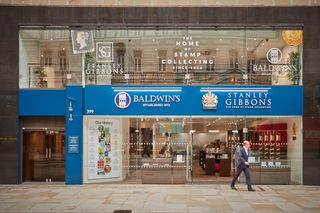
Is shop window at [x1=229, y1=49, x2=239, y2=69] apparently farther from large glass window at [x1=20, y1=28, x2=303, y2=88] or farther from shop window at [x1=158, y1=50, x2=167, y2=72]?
shop window at [x1=158, y1=50, x2=167, y2=72]

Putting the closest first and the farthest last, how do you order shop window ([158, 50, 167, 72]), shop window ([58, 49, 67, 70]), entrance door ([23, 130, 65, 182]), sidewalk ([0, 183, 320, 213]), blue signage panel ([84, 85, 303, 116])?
sidewalk ([0, 183, 320, 213]), blue signage panel ([84, 85, 303, 116]), shop window ([158, 50, 167, 72]), shop window ([58, 49, 67, 70]), entrance door ([23, 130, 65, 182])

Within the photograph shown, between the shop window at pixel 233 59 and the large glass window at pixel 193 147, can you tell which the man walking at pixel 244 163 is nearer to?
the large glass window at pixel 193 147

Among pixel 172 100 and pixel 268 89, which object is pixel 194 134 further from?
pixel 268 89

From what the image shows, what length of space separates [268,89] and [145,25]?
5.32m

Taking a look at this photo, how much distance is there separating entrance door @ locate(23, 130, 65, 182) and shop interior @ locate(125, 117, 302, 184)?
2.81 m

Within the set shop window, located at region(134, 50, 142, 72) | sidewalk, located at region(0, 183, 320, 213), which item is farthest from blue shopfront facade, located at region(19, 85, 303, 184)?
sidewalk, located at region(0, 183, 320, 213)

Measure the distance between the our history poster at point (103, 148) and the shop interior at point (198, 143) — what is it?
712 mm

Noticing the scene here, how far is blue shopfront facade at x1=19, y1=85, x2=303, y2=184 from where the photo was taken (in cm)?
1803

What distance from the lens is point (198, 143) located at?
18.4m

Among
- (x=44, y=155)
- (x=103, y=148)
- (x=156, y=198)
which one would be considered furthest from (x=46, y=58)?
(x=156, y=198)

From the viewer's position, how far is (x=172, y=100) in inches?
716

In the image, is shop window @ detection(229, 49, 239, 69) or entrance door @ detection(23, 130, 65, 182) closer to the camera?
shop window @ detection(229, 49, 239, 69)

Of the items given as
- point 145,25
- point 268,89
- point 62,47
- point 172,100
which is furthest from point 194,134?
point 62,47

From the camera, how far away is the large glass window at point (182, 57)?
18312 millimetres
